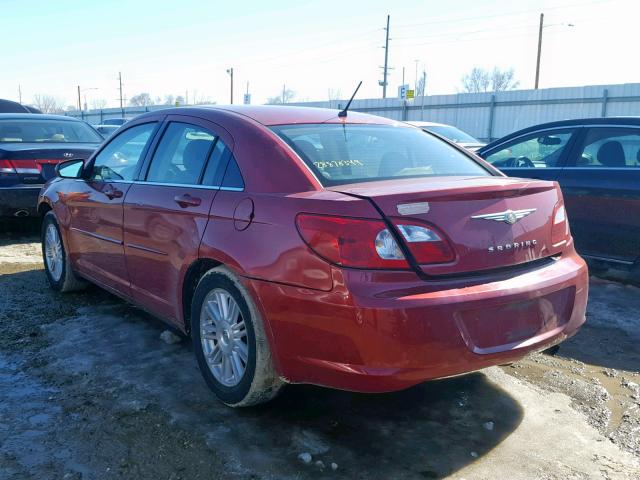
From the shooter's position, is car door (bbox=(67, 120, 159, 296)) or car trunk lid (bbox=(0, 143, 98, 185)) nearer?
car door (bbox=(67, 120, 159, 296))

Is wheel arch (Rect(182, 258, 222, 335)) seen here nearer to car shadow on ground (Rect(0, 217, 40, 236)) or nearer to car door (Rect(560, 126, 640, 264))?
car door (Rect(560, 126, 640, 264))

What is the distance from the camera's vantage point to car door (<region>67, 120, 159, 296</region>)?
421 cm

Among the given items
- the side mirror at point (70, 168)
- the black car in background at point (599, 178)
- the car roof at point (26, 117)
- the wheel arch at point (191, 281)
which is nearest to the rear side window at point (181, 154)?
the wheel arch at point (191, 281)

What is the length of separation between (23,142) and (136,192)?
4646 millimetres

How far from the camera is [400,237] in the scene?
2625 mm

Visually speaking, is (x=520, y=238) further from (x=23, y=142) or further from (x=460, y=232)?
(x=23, y=142)

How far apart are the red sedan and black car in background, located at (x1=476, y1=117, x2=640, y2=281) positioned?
Answer: 2.26 metres

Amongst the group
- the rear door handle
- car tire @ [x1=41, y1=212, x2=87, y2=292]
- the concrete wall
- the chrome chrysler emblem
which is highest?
the concrete wall

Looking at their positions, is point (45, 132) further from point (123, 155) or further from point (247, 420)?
point (247, 420)

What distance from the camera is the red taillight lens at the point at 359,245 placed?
2.60 metres

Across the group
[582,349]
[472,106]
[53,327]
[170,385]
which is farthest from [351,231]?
→ [472,106]

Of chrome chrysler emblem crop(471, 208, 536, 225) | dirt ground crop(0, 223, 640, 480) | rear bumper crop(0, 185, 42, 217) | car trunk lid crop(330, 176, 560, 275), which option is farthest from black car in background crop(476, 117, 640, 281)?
rear bumper crop(0, 185, 42, 217)

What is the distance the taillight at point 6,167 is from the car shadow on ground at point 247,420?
147 inches

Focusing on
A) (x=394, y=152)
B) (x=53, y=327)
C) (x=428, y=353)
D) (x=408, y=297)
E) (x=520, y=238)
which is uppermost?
(x=394, y=152)
